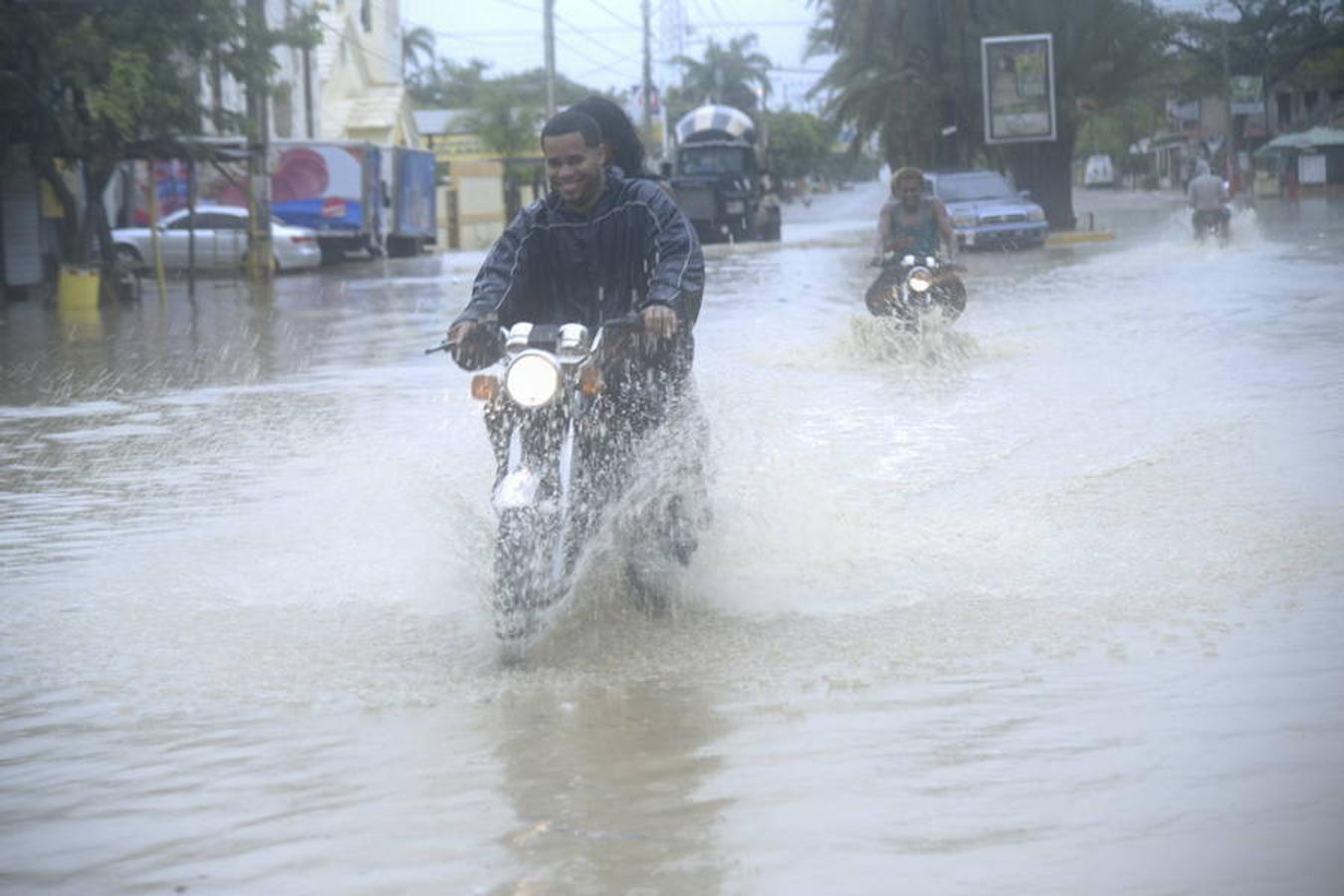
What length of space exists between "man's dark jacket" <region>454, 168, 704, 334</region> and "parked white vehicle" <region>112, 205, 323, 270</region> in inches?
1243

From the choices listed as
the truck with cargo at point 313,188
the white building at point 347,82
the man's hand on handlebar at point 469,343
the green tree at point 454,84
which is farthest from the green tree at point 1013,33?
the green tree at point 454,84

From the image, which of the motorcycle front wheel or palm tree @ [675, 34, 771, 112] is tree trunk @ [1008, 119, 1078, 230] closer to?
the motorcycle front wheel

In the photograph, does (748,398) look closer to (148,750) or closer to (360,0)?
(148,750)

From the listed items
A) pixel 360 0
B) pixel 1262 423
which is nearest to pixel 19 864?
pixel 1262 423

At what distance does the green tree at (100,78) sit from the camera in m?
25.5

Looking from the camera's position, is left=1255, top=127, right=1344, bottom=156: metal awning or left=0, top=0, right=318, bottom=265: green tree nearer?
left=0, top=0, right=318, bottom=265: green tree

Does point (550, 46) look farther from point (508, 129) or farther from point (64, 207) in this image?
point (64, 207)

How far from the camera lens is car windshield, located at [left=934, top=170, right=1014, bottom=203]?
36.2 m

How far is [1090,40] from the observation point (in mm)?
46812

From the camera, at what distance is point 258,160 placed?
31.8 m

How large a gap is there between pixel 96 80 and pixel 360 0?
45136 millimetres

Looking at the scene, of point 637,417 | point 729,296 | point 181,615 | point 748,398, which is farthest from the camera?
point 729,296

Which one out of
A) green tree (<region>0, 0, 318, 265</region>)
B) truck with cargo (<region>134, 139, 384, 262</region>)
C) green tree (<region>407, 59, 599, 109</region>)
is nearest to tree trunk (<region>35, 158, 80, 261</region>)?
green tree (<region>0, 0, 318, 265</region>)

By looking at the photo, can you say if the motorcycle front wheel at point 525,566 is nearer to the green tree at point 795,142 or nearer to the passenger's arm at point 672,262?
the passenger's arm at point 672,262
